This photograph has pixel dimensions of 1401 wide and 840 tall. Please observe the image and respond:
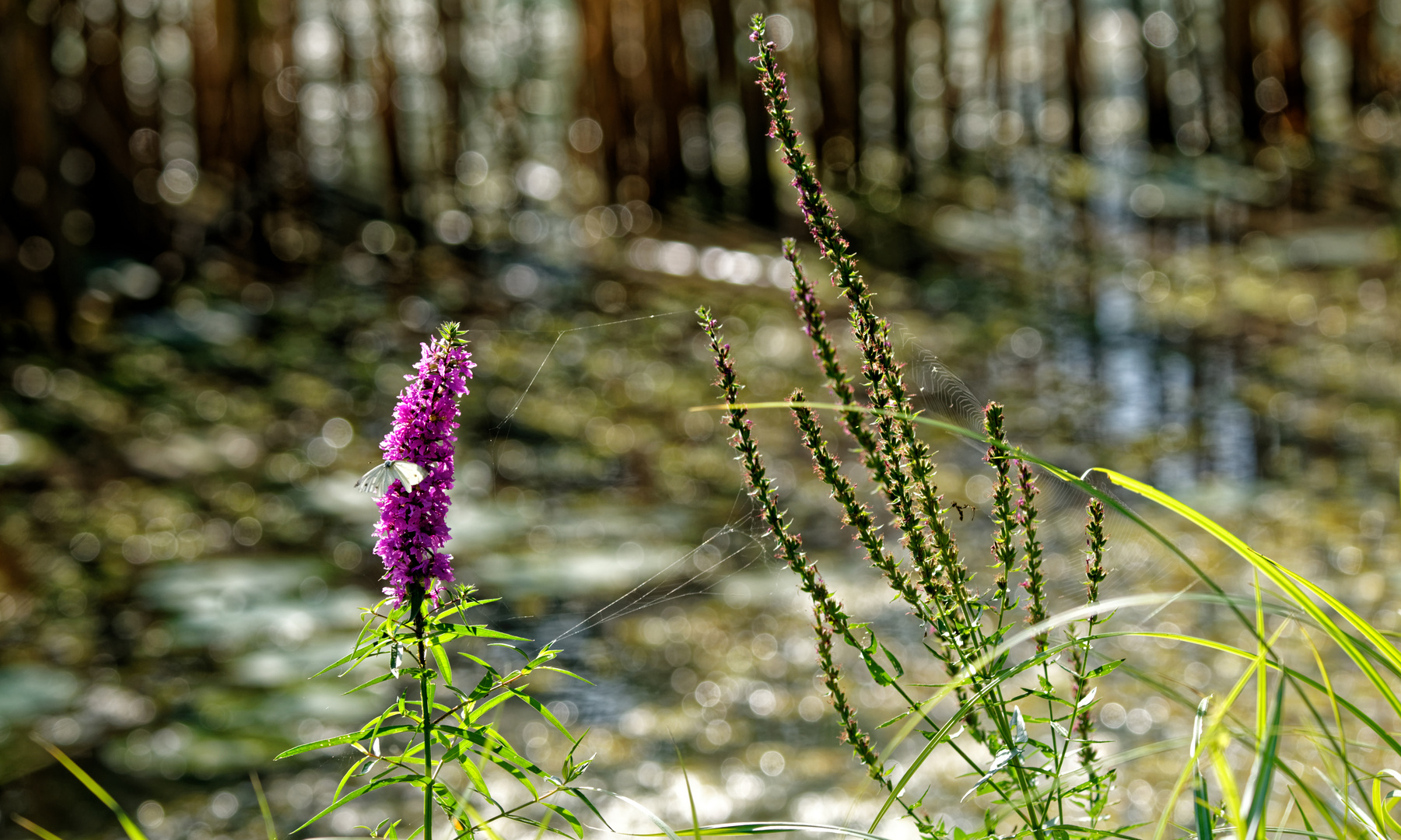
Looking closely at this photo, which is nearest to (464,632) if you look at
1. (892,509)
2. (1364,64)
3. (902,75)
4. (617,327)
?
(892,509)

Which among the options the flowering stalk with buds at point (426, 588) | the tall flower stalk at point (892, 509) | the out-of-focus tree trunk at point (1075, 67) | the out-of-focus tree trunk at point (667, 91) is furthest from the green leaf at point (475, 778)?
the out-of-focus tree trunk at point (1075, 67)

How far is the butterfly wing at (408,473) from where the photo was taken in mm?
1312

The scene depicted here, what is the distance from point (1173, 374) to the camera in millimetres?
7148

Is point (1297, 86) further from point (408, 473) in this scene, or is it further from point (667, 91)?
point (408, 473)

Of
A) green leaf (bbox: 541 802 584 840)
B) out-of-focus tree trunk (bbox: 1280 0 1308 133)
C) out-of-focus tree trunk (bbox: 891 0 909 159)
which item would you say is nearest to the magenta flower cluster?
green leaf (bbox: 541 802 584 840)

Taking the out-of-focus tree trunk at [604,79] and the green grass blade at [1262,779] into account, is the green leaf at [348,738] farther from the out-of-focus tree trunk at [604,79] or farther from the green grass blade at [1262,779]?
the out-of-focus tree trunk at [604,79]

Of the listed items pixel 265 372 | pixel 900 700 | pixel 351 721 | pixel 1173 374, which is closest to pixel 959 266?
pixel 1173 374

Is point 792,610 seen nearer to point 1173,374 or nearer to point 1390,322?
point 1173,374

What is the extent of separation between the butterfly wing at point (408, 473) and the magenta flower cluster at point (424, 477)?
0.03 meters

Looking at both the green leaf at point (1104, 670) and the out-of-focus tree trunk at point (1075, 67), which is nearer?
the green leaf at point (1104, 670)

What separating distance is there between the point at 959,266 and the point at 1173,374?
2287mm

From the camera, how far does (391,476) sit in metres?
1.38

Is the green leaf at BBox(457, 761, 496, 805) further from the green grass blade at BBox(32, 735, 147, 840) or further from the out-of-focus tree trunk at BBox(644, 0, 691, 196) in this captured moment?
the out-of-focus tree trunk at BBox(644, 0, 691, 196)

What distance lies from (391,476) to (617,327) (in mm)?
6737
